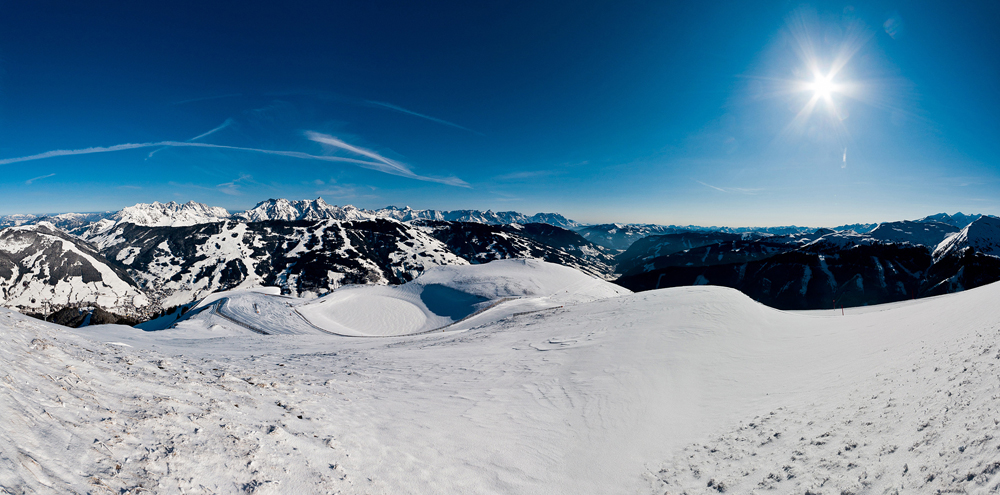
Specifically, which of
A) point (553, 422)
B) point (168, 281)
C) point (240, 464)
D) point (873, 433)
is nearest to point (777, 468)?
point (873, 433)

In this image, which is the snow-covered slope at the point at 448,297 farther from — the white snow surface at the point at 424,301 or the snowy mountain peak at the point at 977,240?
the snowy mountain peak at the point at 977,240

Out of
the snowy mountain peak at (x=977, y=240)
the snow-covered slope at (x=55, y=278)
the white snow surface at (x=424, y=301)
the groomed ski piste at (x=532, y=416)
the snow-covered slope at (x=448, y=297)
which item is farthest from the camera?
the snow-covered slope at (x=55, y=278)

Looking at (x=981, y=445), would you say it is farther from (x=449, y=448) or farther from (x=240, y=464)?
(x=240, y=464)

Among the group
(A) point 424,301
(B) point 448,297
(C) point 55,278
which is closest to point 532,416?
(B) point 448,297

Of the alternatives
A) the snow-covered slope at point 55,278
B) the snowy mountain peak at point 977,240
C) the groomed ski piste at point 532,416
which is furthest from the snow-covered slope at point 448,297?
the snow-covered slope at point 55,278

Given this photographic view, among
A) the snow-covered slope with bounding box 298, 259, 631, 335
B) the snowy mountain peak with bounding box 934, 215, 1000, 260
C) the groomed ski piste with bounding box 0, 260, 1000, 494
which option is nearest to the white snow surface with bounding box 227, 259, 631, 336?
the snow-covered slope with bounding box 298, 259, 631, 335
